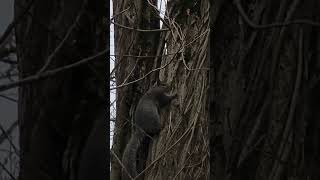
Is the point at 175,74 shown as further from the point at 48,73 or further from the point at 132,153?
the point at 48,73

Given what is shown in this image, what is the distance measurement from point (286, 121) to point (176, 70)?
1.74 m

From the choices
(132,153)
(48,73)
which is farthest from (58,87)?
(132,153)

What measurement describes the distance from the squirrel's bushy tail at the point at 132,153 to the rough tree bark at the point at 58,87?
2089mm

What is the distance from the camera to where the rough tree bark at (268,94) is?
3.67 ft

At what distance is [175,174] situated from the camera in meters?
2.73

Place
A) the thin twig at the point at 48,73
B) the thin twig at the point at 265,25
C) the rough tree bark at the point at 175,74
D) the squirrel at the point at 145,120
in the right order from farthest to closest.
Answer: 1. the squirrel at the point at 145,120
2. the rough tree bark at the point at 175,74
3. the thin twig at the point at 265,25
4. the thin twig at the point at 48,73

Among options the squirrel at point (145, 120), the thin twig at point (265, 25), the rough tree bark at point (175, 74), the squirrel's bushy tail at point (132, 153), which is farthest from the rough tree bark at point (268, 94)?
the squirrel's bushy tail at point (132, 153)

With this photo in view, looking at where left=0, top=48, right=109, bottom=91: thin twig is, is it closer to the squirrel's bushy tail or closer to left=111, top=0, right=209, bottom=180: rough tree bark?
left=111, top=0, right=209, bottom=180: rough tree bark

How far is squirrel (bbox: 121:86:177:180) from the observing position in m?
3.04

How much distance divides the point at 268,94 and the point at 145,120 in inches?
82.0

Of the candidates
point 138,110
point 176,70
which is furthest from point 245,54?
point 138,110

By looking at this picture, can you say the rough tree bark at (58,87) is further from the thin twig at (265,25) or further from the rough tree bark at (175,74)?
the rough tree bark at (175,74)

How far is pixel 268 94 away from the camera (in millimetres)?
1129

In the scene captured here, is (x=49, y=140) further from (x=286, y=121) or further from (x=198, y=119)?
(x=198, y=119)
